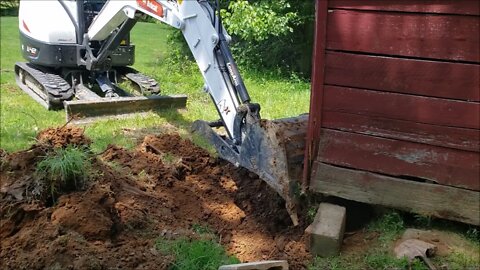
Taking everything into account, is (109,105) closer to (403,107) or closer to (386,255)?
(403,107)

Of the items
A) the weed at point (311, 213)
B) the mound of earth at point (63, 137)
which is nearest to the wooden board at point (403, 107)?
the weed at point (311, 213)

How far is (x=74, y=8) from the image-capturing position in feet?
28.7

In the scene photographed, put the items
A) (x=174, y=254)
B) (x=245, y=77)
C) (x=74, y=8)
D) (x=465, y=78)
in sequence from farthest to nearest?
(x=245, y=77) < (x=74, y=8) < (x=174, y=254) < (x=465, y=78)

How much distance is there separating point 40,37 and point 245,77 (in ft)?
15.2

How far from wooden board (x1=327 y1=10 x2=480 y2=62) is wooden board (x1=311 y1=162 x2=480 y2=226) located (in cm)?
86

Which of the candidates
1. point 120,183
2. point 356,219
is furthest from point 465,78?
point 120,183

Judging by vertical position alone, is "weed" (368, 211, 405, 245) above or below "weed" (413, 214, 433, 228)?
below

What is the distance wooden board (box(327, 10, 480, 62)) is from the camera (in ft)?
11.6

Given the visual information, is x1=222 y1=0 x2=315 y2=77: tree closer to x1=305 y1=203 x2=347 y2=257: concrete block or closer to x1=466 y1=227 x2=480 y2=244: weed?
x1=305 y1=203 x2=347 y2=257: concrete block

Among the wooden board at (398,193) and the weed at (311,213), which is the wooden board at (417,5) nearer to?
the wooden board at (398,193)

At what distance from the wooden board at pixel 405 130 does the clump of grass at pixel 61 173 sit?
185 centimetres

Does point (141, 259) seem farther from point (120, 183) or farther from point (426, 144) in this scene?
point (426, 144)

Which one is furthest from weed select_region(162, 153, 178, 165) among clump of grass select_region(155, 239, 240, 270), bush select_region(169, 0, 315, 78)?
bush select_region(169, 0, 315, 78)

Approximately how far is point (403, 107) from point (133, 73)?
695cm
